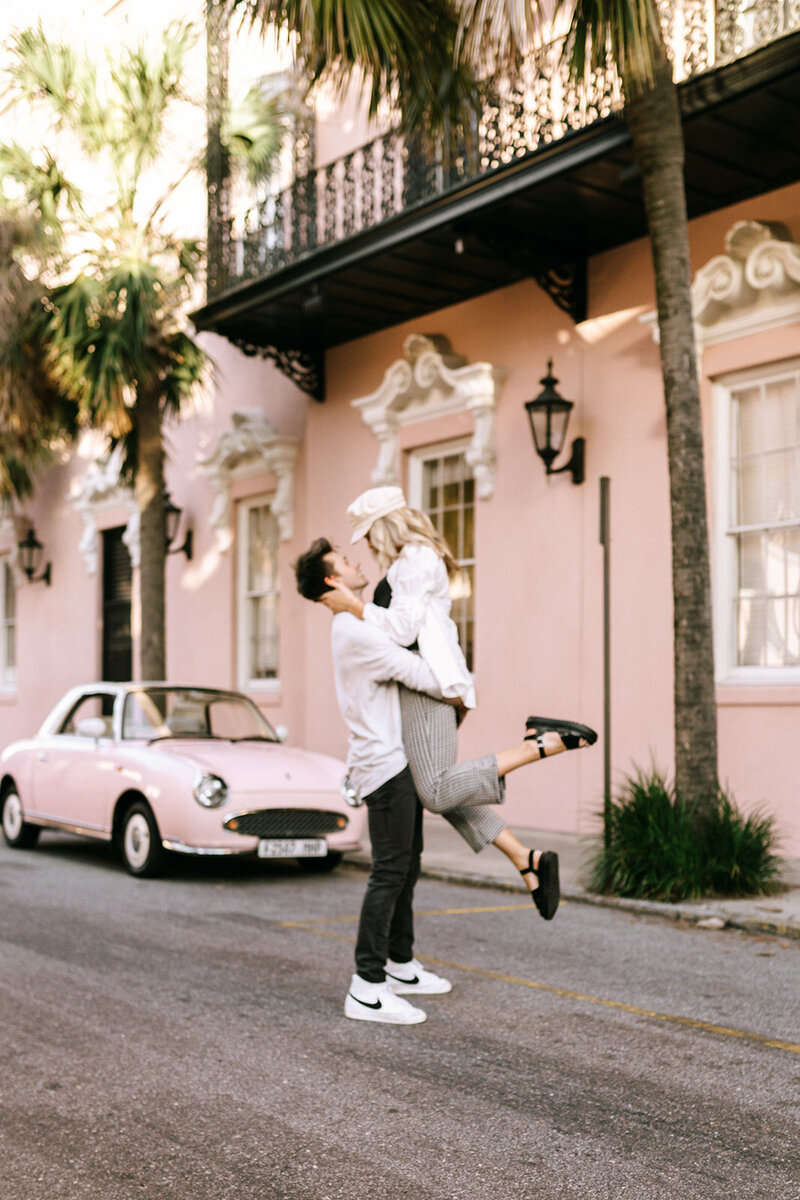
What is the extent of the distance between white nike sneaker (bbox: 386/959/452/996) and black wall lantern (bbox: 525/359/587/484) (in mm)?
7025

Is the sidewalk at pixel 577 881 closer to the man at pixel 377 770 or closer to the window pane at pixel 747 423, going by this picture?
the man at pixel 377 770

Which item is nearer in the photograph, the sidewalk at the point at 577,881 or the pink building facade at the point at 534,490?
the sidewalk at the point at 577,881

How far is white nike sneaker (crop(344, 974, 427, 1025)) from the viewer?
518cm

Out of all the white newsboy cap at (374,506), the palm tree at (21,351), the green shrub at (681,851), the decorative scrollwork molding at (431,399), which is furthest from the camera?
the palm tree at (21,351)

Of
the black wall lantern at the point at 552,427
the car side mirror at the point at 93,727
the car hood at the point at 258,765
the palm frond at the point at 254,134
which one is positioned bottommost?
the car hood at the point at 258,765

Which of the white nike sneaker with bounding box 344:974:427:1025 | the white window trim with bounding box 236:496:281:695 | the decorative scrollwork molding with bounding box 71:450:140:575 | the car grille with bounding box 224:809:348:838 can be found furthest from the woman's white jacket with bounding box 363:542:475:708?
the decorative scrollwork molding with bounding box 71:450:140:575

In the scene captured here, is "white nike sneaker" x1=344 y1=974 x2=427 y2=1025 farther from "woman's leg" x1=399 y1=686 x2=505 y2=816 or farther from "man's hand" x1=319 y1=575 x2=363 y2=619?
"man's hand" x1=319 y1=575 x2=363 y2=619

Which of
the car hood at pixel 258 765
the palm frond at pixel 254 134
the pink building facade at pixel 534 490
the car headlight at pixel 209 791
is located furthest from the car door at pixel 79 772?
the palm frond at pixel 254 134

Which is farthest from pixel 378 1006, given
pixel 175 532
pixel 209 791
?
pixel 175 532

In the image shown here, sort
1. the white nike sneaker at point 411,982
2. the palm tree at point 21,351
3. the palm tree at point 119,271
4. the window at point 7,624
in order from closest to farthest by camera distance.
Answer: the white nike sneaker at point 411,982, the palm tree at point 119,271, the palm tree at point 21,351, the window at point 7,624

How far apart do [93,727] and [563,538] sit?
15.2 ft

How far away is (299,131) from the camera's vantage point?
1516cm

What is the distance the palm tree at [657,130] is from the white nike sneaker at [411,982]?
3.10 meters

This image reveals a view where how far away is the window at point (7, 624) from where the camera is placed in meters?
24.2
